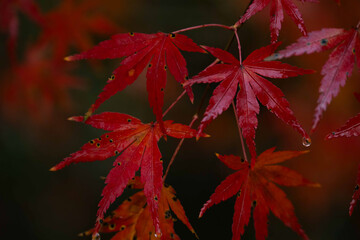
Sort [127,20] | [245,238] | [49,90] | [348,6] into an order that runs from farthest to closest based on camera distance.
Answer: [127,20] < [49,90] < [245,238] < [348,6]

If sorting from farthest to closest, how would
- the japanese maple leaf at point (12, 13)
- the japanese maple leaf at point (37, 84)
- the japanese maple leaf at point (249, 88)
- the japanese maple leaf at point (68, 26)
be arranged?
the japanese maple leaf at point (37, 84) < the japanese maple leaf at point (68, 26) < the japanese maple leaf at point (12, 13) < the japanese maple leaf at point (249, 88)

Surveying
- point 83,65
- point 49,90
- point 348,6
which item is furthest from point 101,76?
point 348,6

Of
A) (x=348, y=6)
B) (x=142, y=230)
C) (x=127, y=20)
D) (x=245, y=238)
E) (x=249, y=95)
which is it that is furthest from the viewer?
(x=127, y=20)

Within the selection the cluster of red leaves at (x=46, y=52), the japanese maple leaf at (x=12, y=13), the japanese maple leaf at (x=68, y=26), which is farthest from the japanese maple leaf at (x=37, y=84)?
the japanese maple leaf at (x=12, y=13)

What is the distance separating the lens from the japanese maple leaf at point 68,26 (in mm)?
1927

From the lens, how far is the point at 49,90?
237 centimetres

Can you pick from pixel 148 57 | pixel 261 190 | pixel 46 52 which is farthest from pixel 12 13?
pixel 261 190

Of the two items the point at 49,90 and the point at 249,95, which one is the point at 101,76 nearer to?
the point at 49,90

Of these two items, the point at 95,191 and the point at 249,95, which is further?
the point at 95,191

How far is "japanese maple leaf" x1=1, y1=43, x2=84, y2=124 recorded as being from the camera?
2.26m

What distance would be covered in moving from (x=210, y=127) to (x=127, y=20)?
3.51 ft

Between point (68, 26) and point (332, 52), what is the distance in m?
1.71

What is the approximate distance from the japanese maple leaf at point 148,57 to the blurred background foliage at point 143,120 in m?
1.42

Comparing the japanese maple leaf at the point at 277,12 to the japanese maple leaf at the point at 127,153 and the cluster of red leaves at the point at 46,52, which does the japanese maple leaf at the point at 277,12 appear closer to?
the japanese maple leaf at the point at 127,153
